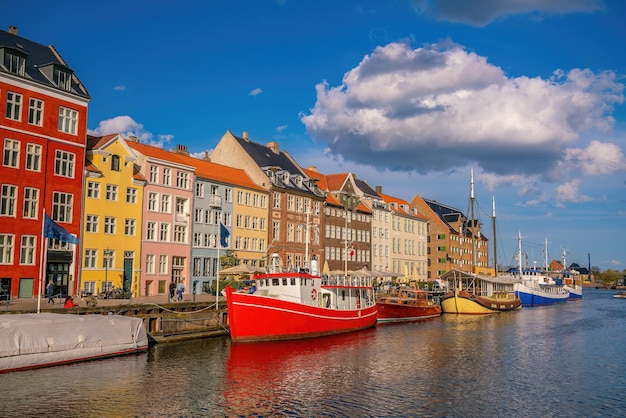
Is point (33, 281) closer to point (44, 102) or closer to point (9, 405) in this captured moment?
point (44, 102)

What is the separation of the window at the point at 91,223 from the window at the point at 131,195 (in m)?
4.04

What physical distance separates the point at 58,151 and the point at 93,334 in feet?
73.0

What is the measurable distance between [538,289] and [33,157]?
8107 centimetres

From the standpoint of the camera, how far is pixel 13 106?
4559 centimetres

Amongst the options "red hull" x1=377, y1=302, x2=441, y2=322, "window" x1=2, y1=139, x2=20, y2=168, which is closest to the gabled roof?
"window" x1=2, y1=139, x2=20, y2=168

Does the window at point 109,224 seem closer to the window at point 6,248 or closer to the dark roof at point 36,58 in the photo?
the window at point 6,248

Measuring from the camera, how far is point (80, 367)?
29.9 metres

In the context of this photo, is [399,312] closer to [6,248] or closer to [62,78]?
[6,248]

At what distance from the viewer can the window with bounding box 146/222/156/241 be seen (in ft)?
187

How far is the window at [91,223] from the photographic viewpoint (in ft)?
167

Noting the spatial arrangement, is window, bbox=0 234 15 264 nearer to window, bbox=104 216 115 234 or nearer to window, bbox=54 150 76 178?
window, bbox=54 150 76 178

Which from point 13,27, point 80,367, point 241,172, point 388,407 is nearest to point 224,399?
point 388,407

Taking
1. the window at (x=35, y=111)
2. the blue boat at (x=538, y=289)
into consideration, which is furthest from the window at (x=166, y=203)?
the blue boat at (x=538, y=289)

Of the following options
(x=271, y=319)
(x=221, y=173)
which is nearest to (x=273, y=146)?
(x=221, y=173)
